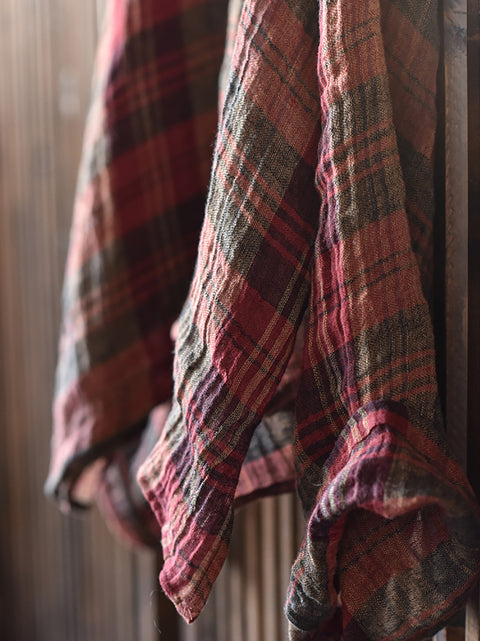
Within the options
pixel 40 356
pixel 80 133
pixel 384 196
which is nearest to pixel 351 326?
pixel 384 196

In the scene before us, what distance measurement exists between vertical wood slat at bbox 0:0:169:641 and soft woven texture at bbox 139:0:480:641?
24.5 inches

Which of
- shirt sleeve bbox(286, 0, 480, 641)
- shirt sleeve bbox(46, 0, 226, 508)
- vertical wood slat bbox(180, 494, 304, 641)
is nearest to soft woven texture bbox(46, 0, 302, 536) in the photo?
shirt sleeve bbox(46, 0, 226, 508)

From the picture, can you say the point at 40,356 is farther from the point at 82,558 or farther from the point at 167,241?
the point at 167,241

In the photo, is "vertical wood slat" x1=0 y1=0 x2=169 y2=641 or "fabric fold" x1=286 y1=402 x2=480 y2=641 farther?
"vertical wood slat" x1=0 y1=0 x2=169 y2=641

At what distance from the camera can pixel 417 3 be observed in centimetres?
38

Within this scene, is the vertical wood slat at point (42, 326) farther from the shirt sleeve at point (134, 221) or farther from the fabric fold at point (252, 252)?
the fabric fold at point (252, 252)

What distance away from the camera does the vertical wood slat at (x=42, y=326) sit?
3.42 feet

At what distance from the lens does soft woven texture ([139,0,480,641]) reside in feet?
1.20

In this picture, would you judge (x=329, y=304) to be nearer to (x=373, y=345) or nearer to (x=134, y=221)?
(x=373, y=345)

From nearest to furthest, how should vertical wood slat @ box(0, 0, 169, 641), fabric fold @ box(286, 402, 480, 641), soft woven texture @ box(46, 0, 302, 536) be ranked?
1. fabric fold @ box(286, 402, 480, 641)
2. soft woven texture @ box(46, 0, 302, 536)
3. vertical wood slat @ box(0, 0, 169, 641)

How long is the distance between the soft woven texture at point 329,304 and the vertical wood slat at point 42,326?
623mm

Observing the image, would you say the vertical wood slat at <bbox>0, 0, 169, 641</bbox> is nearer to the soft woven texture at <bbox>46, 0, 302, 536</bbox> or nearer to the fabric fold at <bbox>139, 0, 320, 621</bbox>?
the soft woven texture at <bbox>46, 0, 302, 536</bbox>

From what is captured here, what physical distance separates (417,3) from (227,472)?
290 mm

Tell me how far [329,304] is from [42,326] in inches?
35.6
